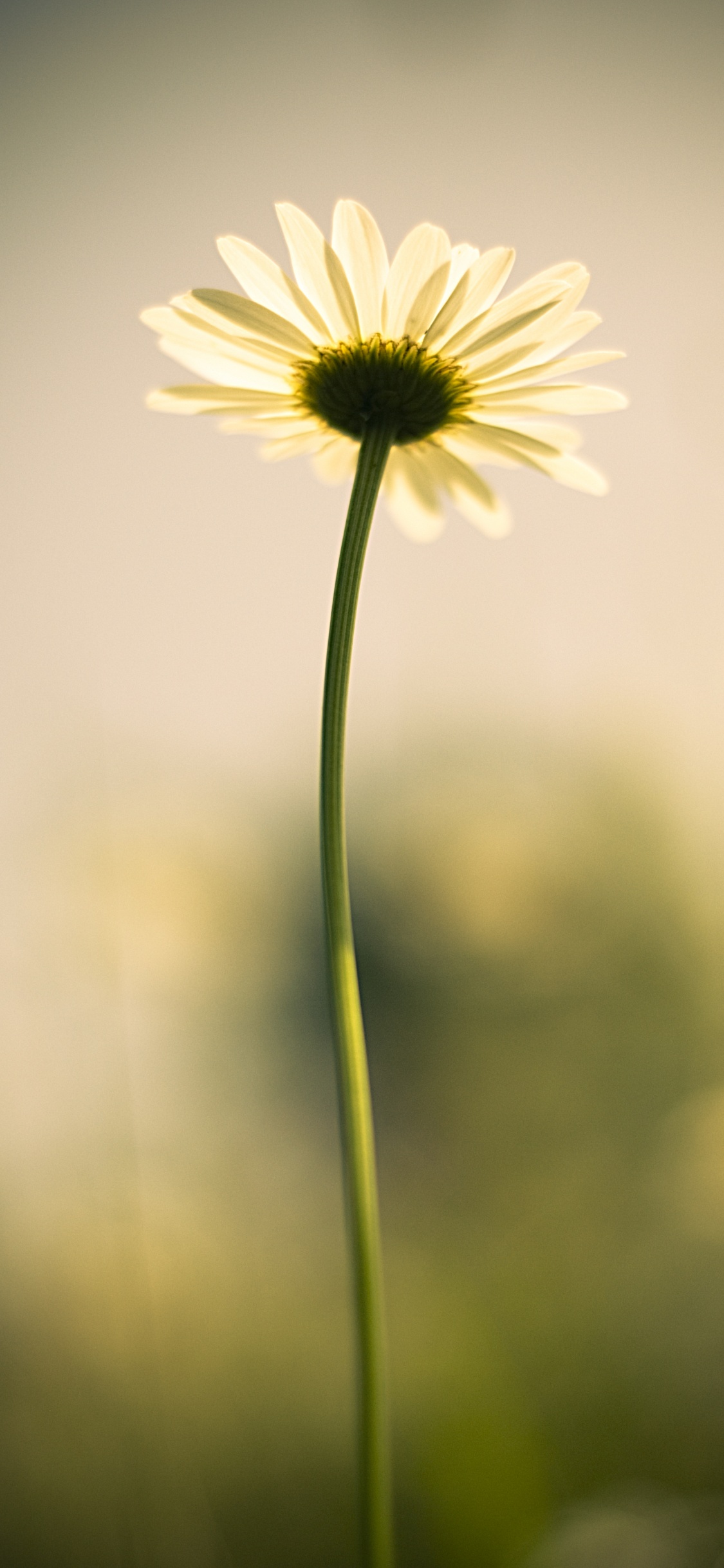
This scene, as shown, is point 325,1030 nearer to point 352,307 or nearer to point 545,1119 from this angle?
point 545,1119

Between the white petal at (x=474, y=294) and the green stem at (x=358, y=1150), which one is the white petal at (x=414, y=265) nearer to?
the white petal at (x=474, y=294)

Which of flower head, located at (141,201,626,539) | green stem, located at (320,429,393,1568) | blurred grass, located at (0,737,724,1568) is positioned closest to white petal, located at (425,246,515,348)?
flower head, located at (141,201,626,539)

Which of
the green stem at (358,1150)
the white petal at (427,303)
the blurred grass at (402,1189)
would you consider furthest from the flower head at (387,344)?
the blurred grass at (402,1189)

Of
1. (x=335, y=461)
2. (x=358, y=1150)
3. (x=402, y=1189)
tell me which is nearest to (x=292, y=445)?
(x=335, y=461)

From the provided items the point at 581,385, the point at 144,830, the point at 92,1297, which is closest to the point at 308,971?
the point at 144,830

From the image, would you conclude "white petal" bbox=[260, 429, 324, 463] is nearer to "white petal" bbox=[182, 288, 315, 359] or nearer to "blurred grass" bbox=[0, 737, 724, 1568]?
"white petal" bbox=[182, 288, 315, 359]

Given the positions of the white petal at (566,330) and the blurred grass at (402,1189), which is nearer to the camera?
the white petal at (566,330)

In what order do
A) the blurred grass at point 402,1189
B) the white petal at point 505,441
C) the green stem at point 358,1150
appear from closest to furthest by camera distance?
the green stem at point 358,1150, the white petal at point 505,441, the blurred grass at point 402,1189
